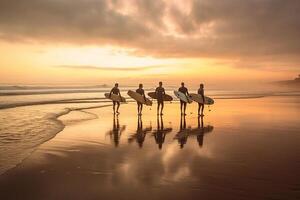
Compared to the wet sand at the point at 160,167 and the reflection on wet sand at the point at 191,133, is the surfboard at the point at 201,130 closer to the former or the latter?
the reflection on wet sand at the point at 191,133

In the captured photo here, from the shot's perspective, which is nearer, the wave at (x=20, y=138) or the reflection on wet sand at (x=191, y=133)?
the wave at (x=20, y=138)

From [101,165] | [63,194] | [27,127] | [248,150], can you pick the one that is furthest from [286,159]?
[27,127]

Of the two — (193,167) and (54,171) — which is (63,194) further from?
(193,167)

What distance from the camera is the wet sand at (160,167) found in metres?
6.11

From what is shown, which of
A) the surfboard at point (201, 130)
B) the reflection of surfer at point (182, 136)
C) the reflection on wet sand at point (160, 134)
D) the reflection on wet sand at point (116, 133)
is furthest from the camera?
the surfboard at point (201, 130)

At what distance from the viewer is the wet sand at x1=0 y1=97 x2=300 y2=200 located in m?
6.11

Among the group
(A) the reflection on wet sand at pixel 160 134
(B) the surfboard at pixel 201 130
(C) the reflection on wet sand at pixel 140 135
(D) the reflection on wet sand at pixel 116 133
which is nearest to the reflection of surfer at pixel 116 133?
(D) the reflection on wet sand at pixel 116 133

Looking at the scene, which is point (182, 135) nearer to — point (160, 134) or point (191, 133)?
point (191, 133)

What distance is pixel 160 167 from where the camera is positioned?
7.89 m

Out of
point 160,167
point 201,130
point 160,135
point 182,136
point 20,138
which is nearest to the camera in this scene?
point 160,167

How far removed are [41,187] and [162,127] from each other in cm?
→ 920

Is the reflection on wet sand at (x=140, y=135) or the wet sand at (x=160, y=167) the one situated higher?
the reflection on wet sand at (x=140, y=135)

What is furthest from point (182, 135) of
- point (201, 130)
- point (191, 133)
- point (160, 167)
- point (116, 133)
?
point (160, 167)

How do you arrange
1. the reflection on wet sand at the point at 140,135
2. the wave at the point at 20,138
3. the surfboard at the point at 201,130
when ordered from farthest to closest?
the surfboard at the point at 201,130 < the reflection on wet sand at the point at 140,135 < the wave at the point at 20,138
